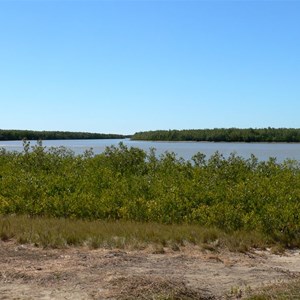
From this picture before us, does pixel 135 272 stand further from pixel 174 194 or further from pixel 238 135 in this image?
pixel 238 135

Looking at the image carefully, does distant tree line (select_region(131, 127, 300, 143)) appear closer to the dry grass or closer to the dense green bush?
the dense green bush

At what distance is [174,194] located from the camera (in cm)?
1270

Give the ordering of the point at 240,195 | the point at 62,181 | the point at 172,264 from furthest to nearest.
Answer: the point at 62,181
the point at 240,195
the point at 172,264

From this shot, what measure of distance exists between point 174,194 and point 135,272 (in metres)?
5.30

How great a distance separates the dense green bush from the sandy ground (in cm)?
161

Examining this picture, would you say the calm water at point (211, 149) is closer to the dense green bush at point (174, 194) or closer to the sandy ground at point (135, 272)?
the dense green bush at point (174, 194)

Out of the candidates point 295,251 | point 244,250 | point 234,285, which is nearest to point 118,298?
point 234,285

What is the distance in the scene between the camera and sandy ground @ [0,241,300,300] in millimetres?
6430

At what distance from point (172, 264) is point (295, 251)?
2943 mm

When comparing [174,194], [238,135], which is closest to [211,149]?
[238,135]

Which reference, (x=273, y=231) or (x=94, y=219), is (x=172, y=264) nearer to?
(x=273, y=231)

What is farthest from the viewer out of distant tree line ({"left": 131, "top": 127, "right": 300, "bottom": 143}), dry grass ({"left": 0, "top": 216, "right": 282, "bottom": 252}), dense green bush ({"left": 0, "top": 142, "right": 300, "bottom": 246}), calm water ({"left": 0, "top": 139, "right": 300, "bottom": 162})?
distant tree line ({"left": 131, "top": 127, "right": 300, "bottom": 143})

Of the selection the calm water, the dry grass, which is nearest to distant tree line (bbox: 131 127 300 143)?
the calm water

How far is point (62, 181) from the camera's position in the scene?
1501 centimetres
